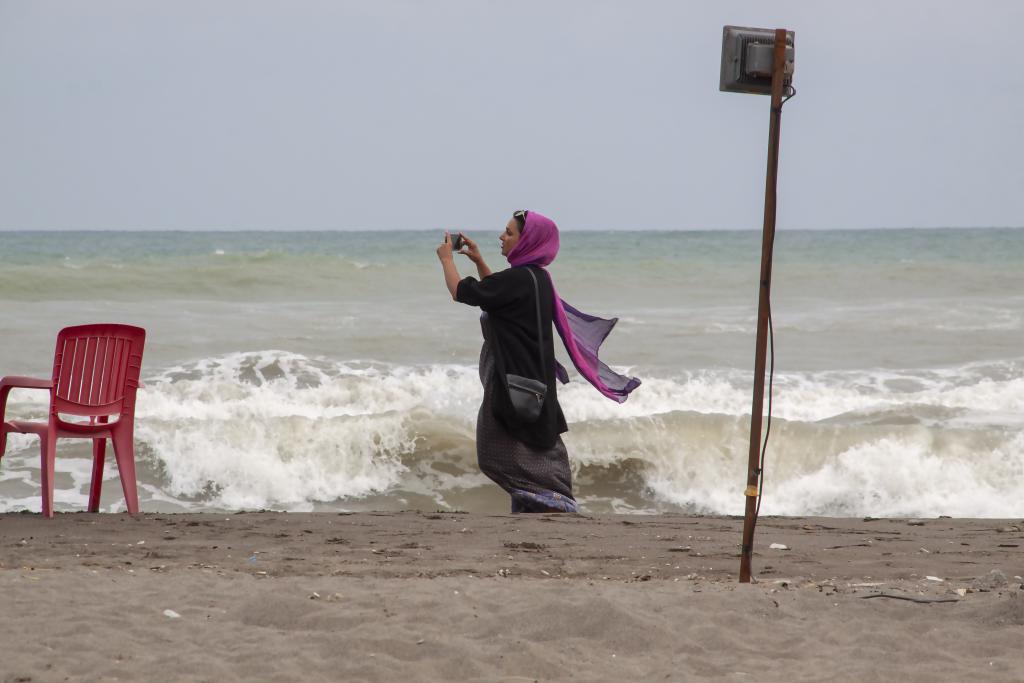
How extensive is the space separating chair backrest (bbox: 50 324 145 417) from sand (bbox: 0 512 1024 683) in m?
0.64

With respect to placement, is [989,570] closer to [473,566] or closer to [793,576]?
[793,576]

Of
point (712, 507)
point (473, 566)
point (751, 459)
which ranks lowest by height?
point (712, 507)

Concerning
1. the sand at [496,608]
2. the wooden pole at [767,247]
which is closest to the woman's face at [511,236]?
the sand at [496,608]

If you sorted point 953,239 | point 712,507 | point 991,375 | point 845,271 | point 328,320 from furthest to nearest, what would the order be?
point 953,239 → point 845,271 → point 328,320 → point 991,375 → point 712,507

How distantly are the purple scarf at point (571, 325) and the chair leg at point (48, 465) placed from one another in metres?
2.47

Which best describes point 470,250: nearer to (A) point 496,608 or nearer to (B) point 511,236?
(B) point 511,236

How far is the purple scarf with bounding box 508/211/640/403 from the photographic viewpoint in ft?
18.8

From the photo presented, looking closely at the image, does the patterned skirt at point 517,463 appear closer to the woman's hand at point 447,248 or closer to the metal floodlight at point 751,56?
the woman's hand at point 447,248

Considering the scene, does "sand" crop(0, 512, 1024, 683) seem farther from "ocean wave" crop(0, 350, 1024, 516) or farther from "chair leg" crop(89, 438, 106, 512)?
"ocean wave" crop(0, 350, 1024, 516)

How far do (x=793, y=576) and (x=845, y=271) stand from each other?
22.8m

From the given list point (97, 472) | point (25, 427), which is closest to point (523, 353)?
point (97, 472)

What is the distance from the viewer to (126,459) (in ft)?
20.1

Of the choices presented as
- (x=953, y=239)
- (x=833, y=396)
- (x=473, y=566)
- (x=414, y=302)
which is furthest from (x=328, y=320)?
(x=953, y=239)

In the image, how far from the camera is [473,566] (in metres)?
5.02
